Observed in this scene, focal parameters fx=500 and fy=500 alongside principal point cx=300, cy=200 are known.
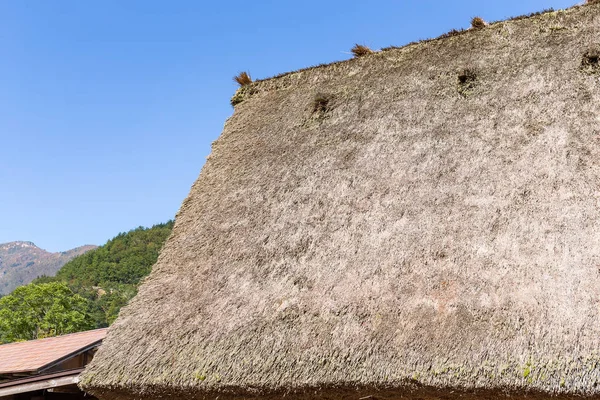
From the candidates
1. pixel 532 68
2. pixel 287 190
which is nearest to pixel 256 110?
pixel 287 190

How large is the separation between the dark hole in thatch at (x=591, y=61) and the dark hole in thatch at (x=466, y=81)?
3.35ft

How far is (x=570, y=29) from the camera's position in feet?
17.1

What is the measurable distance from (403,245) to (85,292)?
64302mm

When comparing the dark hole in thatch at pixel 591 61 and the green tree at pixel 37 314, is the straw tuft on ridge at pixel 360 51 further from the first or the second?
the green tree at pixel 37 314

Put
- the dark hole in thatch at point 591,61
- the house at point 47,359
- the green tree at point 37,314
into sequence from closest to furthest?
the dark hole in thatch at point 591,61 → the house at point 47,359 → the green tree at point 37,314

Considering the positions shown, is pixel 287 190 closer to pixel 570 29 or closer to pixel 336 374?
pixel 336 374

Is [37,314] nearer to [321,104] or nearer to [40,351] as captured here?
[40,351]

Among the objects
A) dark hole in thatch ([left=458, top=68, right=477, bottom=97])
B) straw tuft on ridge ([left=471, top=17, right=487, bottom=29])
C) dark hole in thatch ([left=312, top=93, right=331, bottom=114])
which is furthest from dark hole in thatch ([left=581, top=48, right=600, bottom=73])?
dark hole in thatch ([left=312, top=93, right=331, bottom=114])

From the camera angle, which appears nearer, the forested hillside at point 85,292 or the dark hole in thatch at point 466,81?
the dark hole in thatch at point 466,81

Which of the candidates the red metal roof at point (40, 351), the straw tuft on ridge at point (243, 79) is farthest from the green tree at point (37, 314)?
the straw tuft on ridge at point (243, 79)

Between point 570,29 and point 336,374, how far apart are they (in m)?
4.29

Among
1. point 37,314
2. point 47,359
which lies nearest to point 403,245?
point 47,359

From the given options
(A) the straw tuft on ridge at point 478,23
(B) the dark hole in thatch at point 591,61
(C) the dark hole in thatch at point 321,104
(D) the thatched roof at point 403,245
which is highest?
(A) the straw tuft on ridge at point 478,23

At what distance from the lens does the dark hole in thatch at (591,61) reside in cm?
471
